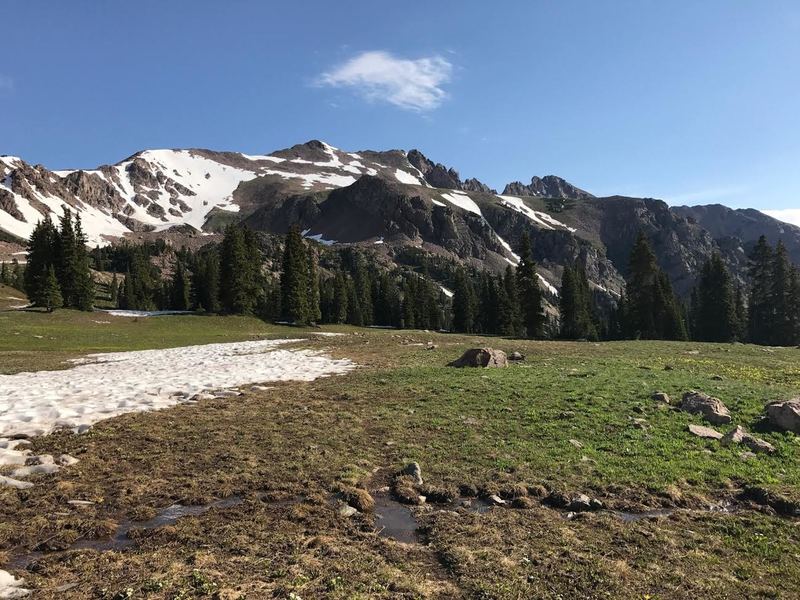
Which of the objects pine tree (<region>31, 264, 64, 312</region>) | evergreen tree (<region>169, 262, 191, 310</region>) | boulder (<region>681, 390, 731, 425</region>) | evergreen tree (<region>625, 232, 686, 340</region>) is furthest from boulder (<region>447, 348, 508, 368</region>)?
evergreen tree (<region>169, 262, 191, 310</region>)

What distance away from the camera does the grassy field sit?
6.73 m

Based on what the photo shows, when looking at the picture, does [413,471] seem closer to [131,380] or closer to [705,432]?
[705,432]

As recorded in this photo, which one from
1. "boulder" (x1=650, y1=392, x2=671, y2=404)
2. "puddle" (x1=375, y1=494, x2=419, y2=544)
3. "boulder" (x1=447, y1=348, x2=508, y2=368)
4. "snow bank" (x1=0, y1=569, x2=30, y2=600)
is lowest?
"puddle" (x1=375, y1=494, x2=419, y2=544)

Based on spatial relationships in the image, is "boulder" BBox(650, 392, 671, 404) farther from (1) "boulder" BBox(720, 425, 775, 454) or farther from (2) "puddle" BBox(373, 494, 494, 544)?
(2) "puddle" BBox(373, 494, 494, 544)

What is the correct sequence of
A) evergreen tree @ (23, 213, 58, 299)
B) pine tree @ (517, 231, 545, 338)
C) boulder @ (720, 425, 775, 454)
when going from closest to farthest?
boulder @ (720, 425, 775, 454) → evergreen tree @ (23, 213, 58, 299) → pine tree @ (517, 231, 545, 338)

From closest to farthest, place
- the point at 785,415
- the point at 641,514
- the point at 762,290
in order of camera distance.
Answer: the point at 641,514 < the point at 785,415 < the point at 762,290

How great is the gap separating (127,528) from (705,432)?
15.0 metres

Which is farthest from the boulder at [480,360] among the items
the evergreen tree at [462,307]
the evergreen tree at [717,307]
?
the evergreen tree at [462,307]

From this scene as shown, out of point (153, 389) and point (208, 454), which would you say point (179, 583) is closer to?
point (208, 454)

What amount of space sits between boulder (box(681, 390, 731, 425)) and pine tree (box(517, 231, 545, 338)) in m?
65.3

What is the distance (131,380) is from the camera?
843 inches

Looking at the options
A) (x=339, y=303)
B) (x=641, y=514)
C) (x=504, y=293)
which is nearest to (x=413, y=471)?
(x=641, y=514)

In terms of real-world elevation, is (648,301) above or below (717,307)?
above

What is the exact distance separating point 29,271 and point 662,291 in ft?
367
